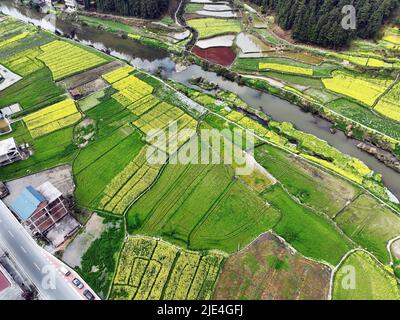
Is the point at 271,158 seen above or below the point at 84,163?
above

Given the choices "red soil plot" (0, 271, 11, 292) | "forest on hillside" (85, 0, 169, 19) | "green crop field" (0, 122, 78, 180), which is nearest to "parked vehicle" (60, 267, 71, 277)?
"red soil plot" (0, 271, 11, 292)

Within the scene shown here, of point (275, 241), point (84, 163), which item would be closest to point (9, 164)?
point (84, 163)

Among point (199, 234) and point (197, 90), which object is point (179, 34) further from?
point (199, 234)

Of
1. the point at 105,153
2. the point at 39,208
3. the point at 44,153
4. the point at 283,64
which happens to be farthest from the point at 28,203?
the point at 283,64

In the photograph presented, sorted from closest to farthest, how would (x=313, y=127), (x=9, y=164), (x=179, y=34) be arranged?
(x=9, y=164)
(x=313, y=127)
(x=179, y=34)

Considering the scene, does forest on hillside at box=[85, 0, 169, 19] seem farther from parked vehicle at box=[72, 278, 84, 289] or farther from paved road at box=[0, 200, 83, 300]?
parked vehicle at box=[72, 278, 84, 289]

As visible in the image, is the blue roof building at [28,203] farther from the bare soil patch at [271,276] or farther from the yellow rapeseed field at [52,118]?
the bare soil patch at [271,276]
